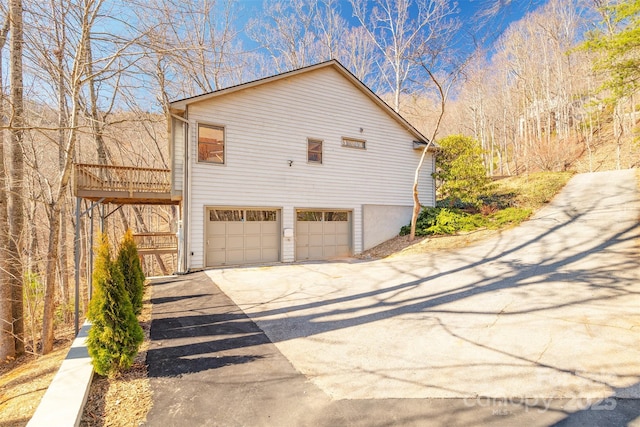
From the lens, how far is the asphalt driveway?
260cm

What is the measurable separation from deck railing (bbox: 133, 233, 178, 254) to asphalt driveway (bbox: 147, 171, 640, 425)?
3173 millimetres

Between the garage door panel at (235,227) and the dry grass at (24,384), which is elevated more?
the garage door panel at (235,227)

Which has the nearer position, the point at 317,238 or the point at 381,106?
the point at 317,238

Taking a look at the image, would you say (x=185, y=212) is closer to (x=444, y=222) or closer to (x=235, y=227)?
(x=235, y=227)

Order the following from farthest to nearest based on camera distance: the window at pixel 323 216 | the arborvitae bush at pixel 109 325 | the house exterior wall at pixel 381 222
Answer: the house exterior wall at pixel 381 222 < the window at pixel 323 216 < the arborvitae bush at pixel 109 325

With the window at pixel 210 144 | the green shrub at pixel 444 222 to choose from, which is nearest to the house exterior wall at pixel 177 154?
the window at pixel 210 144

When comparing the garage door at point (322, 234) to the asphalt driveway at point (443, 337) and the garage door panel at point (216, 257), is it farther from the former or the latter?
the asphalt driveway at point (443, 337)

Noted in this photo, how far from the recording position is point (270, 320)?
5016 mm

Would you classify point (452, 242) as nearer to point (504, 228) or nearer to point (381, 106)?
point (504, 228)

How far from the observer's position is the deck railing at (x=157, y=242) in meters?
10.4

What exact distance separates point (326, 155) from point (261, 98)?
10.3 ft

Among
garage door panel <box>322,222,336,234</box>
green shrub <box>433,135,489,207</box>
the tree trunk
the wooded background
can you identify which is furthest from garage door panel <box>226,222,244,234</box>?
green shrub <box>433,135,489,207</box>

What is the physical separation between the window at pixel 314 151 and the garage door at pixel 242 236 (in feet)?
8.25

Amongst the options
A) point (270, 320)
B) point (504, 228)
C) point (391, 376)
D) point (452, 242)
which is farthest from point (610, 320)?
point (504, 228)
